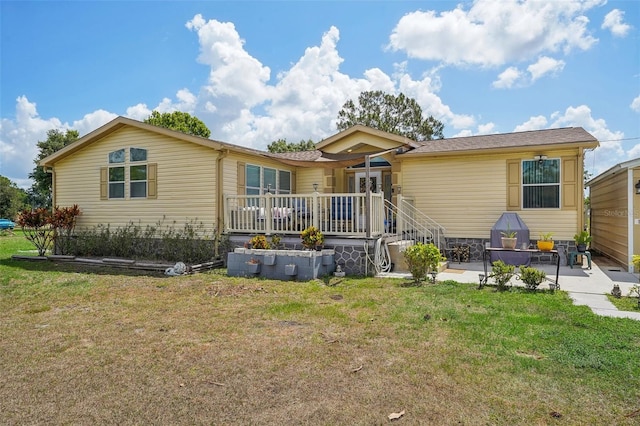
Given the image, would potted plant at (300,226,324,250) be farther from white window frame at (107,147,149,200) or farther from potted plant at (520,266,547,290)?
white window frame at (107,147,149,200)

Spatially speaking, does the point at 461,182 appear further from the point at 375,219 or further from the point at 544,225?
the point at 375,219

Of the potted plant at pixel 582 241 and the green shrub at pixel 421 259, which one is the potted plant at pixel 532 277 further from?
the potted plant at pixel 582 241

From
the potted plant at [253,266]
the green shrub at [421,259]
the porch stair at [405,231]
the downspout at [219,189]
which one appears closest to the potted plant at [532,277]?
the green shrub at [421,259]

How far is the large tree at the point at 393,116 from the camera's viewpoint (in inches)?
1111

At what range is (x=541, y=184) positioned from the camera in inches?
393

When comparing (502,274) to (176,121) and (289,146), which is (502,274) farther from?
(289,146)

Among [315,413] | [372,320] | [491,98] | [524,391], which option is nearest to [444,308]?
[372,320]

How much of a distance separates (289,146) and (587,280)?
3223 centimetres

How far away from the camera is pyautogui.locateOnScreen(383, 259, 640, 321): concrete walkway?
18.1 feet

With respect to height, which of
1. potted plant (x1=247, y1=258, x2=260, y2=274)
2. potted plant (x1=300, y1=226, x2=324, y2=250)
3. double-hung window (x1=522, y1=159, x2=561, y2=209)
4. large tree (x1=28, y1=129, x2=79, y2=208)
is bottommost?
potted plant (x1=247, y1=258, x2=260, y2=274)

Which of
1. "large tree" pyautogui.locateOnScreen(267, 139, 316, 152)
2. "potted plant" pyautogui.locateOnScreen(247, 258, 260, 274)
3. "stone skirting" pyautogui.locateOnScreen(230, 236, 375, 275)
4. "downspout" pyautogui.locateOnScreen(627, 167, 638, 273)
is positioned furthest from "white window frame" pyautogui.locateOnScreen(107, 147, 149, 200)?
"large tree" pyautogui.locateOnScreen(267, 139, 316, 152)

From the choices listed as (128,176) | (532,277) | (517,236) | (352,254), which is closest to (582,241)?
(517,236)

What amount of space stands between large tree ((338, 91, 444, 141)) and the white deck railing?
1984 cm

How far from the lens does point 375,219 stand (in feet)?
28.4
